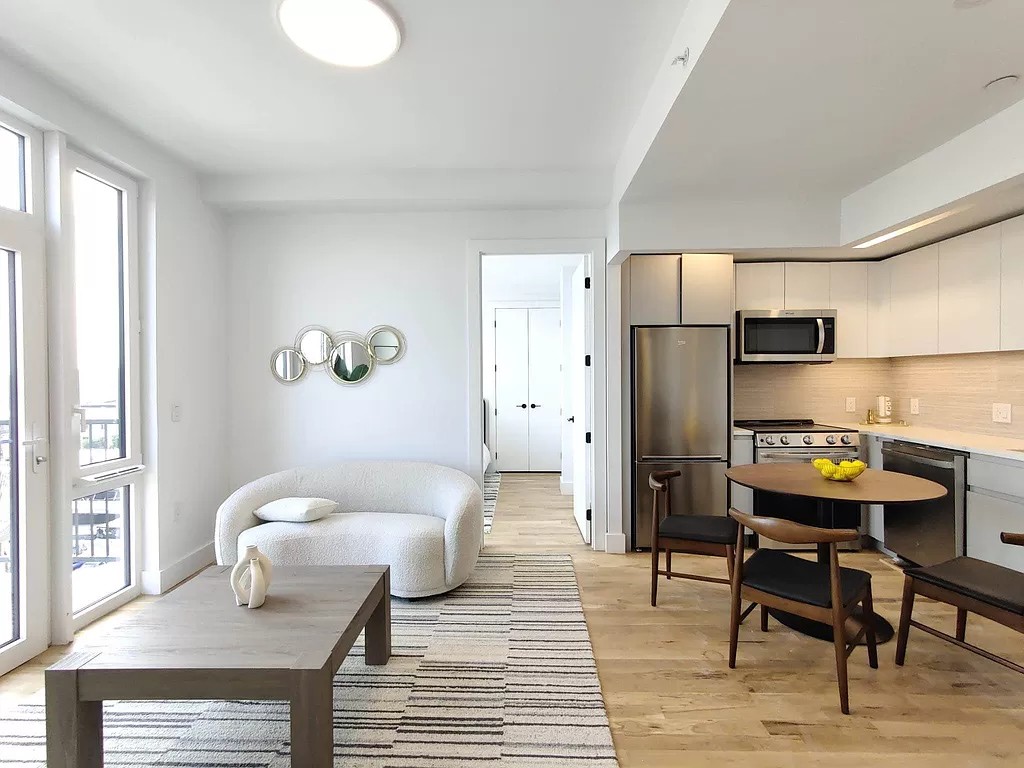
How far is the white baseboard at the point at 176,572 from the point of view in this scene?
10.7 feet

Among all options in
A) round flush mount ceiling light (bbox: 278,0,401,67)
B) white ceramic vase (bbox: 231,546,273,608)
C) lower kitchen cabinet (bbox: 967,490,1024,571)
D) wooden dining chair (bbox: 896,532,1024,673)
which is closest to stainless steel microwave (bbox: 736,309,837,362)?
lower kitchen cabinet (bbox: 967,490,1024,571)

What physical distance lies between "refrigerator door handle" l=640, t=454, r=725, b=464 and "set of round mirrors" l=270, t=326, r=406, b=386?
1.97 metres

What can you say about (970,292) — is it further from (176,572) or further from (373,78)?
(176,572)

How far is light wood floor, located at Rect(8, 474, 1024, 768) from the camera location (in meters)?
1.87

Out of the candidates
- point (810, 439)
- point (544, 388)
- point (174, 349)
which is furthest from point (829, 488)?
point (544, 388)

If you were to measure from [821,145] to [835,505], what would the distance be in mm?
2439

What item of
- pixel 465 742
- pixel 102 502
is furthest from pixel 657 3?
pixel 102 502

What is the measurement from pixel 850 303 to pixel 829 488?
227 centimetres

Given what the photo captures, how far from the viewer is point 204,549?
3727 mm

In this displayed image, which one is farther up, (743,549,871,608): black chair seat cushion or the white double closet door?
the white double closet door

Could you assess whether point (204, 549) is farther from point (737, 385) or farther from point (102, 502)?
point (737, 385)

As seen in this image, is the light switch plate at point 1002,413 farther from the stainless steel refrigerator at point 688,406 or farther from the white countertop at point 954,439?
the stainless steel refrigerator at point 688,406

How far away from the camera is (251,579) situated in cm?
205

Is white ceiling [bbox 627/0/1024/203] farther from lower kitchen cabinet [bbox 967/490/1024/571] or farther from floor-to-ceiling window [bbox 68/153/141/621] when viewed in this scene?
floor-to-ceiling window [bbox 68/153/141/621]
